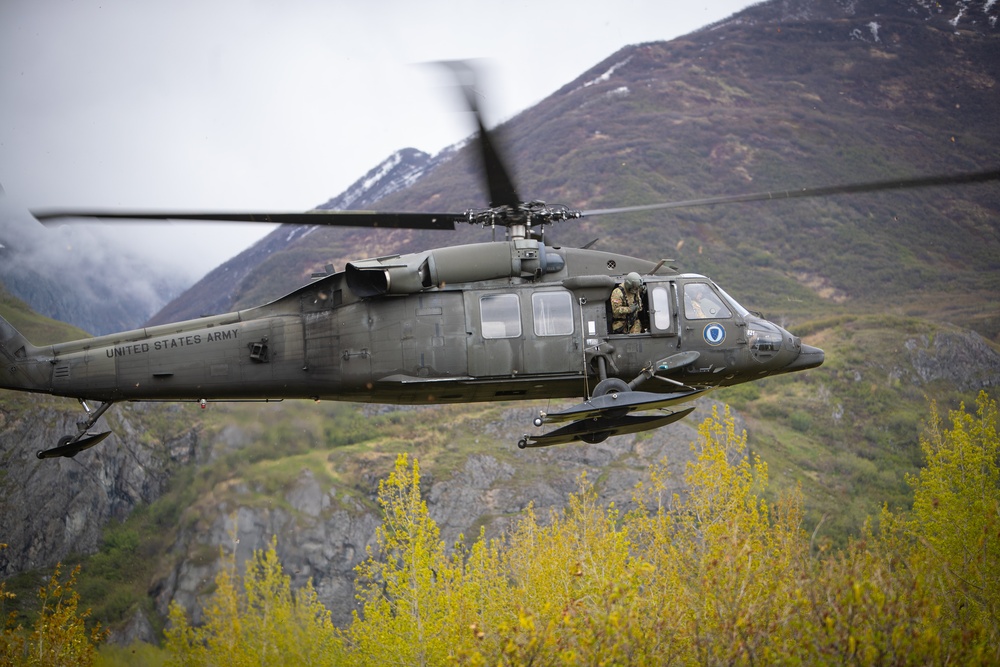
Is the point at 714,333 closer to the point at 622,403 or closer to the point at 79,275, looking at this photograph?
the point at 622,403

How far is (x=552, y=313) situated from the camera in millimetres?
12188

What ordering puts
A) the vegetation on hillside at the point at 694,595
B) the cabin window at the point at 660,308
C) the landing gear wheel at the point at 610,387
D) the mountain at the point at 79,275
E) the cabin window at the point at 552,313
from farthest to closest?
the mountain at the point at 79,275, the cabin window at the point at 660,308, the cabin window at the point at 552,313, the landing gear wheel at the point at 610,387, the vegetation on hillside at the point at 694,595

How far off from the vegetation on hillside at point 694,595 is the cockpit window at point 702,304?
11.9 feet

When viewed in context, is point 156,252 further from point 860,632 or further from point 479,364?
point 860,632

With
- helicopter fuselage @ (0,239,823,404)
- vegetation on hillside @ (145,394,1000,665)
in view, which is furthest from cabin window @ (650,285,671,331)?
vegetation on hillside @ (145,394,1000,665)

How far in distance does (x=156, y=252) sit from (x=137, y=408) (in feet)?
97.3

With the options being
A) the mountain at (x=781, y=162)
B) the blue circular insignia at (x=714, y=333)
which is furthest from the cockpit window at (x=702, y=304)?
the mountain at (x=781, y=162)

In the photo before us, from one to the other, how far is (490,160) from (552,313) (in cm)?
262

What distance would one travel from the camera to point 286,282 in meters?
75.8

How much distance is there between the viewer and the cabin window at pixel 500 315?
39.5 feet

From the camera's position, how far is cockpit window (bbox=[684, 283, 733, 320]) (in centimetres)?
1281

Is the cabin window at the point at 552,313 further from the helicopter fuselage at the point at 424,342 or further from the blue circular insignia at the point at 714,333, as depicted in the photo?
the blue circular insignia at the point at 714,333

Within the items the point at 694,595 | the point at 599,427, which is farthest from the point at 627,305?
the point at 694,595

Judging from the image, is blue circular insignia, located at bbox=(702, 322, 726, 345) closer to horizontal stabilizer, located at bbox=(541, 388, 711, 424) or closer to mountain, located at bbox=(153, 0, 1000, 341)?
horizontal stabilizer, located at bbox=(541, 388, 711, 424)
